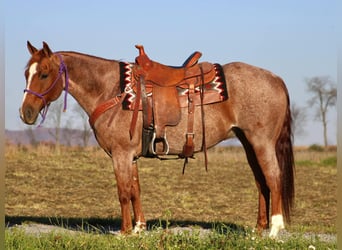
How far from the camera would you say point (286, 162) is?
302 inches

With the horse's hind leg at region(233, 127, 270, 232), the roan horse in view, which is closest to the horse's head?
the roan horse

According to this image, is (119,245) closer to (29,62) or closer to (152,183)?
(29,62)

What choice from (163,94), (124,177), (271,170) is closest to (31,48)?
(163,94)

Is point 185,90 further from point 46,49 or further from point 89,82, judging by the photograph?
point 46,49

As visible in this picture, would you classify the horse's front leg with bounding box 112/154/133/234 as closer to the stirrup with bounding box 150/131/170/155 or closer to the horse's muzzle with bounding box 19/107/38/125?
the stirrup with bounding box 150/131/170/155

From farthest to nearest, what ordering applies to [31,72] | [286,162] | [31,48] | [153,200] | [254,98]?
[153,200]
[286,162]
[254,98]
[31,48]
[31,72]

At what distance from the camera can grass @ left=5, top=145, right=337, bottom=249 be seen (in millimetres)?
6215

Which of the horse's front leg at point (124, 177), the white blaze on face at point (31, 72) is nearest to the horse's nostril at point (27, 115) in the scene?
the white blaze on face at point (31, 72)

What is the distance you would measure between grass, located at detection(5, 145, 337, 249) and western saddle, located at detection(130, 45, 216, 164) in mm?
998

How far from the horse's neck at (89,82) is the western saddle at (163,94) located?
1.24ft

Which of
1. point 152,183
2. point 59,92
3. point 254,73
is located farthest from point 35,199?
point 254,73

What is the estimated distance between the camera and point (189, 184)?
1712cm

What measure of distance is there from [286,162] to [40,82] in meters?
3.40

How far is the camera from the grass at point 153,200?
6.21m
